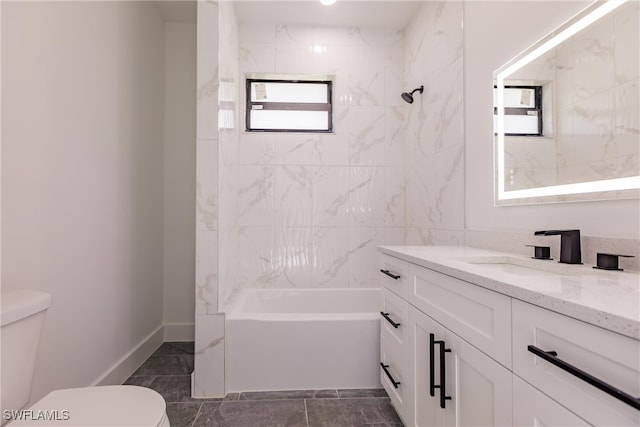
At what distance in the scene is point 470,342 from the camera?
3.14 ft

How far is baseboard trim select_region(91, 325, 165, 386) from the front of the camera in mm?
1899

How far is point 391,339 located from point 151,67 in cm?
266

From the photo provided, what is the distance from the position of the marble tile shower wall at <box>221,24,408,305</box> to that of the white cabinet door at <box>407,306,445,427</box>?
4.95 ft

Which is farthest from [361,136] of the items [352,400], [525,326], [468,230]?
[525,326]

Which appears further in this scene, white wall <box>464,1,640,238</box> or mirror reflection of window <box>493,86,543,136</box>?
mirror reflection of window <box>493,86,543,136</box>

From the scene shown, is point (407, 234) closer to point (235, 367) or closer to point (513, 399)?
point (235, 367)

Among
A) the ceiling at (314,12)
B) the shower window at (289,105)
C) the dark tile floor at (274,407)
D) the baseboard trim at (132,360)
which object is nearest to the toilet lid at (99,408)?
the dark tile floor at (274,407)

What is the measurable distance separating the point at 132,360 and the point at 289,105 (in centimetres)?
238

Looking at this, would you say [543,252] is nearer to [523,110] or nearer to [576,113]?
[576,113]

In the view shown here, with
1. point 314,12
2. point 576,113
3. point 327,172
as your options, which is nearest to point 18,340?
point 576,113

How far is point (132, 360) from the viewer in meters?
2.19

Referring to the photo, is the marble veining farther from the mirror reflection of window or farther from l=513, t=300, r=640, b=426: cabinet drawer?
l=513, t=300, r=640, b=426: cabinet drawer

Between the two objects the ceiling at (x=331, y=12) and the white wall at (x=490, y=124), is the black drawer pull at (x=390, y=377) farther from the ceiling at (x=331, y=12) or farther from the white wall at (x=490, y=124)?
the ceiling at (x=331, y=12)

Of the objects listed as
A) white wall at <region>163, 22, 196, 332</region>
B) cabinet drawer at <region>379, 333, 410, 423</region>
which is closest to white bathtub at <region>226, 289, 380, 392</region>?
cabinet drawer at <region>379, 333, 410, 423</region>
